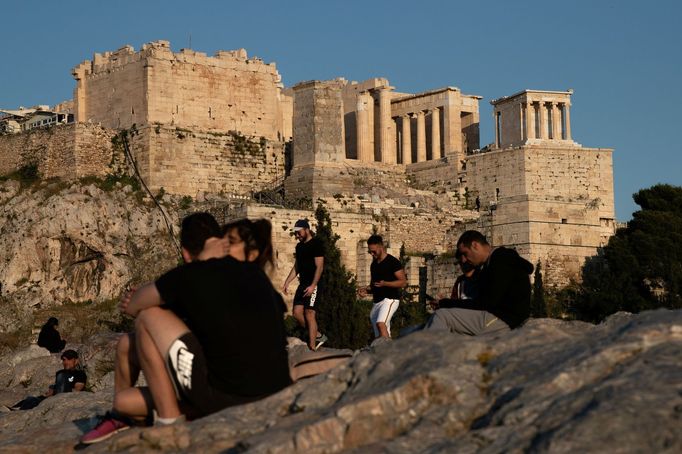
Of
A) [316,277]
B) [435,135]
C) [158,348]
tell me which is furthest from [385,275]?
[435,135]

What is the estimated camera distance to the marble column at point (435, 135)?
155 ft

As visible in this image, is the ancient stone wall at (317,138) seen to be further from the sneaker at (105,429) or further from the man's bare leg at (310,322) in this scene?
the sneaker at (105,429)

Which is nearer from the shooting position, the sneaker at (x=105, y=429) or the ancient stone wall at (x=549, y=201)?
the sneaker at (x=105, y=429)

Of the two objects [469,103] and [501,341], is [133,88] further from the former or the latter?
[501,341]

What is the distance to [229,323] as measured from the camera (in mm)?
8414

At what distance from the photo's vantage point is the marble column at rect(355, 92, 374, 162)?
46750mm

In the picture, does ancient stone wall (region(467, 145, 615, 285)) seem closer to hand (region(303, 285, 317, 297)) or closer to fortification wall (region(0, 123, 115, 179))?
fortification wall (region(0, 123, 115, 179))

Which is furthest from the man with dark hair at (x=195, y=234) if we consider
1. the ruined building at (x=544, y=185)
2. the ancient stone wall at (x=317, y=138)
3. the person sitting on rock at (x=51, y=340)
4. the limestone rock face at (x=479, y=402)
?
the ancient stone wall at (x=317, y=138)

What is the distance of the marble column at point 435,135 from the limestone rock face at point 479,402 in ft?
127

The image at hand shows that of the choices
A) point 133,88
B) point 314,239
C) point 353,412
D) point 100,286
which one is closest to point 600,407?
point 353,412

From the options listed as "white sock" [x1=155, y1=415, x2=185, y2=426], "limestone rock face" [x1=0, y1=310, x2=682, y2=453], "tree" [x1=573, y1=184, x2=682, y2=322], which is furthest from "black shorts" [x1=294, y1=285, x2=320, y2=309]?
"tree" [x1=573, y1=184, x2=682, y2=322]

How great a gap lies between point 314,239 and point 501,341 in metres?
8.20

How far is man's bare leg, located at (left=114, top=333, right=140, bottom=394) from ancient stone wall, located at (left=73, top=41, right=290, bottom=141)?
33179mm

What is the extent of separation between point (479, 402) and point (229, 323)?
1719mm
